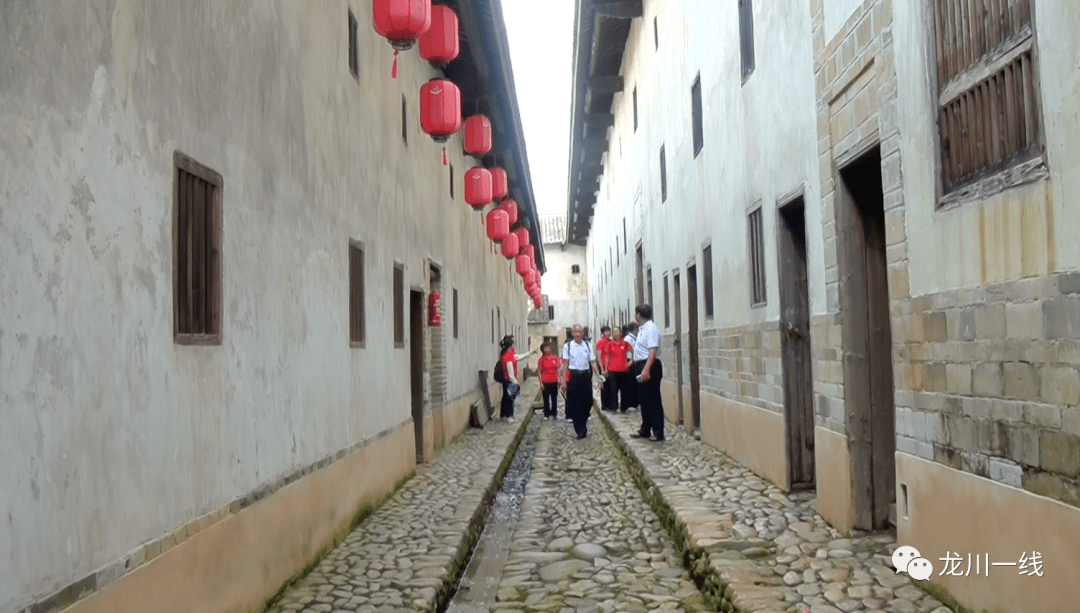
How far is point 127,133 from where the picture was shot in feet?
12.0

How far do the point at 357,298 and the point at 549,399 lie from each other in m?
12.5

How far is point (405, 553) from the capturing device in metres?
6.46

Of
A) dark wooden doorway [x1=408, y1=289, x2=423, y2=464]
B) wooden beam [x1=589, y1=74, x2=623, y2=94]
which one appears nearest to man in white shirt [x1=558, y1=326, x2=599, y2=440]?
dark wooden doorway [x1=408, y1=289, x2=423, y2=464]

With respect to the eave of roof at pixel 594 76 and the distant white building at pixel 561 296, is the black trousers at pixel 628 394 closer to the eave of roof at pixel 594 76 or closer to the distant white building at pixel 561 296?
the eave of roof at pixel 594 76

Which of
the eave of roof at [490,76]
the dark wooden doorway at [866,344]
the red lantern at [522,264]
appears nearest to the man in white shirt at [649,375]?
the eave of roof at [490,76]

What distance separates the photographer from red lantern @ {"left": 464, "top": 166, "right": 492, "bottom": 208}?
14453 millimetres

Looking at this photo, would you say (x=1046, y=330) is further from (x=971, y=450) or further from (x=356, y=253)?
(x=356, y=253)

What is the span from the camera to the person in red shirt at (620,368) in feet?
48.7

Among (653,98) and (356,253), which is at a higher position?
(653,98)

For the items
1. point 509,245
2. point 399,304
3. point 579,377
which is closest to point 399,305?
point 399,304

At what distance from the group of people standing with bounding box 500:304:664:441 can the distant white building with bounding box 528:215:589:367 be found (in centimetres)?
2713

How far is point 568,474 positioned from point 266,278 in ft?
21.7

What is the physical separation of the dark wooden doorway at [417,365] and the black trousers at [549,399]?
26.9ft

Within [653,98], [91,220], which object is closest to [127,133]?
[91,220]
